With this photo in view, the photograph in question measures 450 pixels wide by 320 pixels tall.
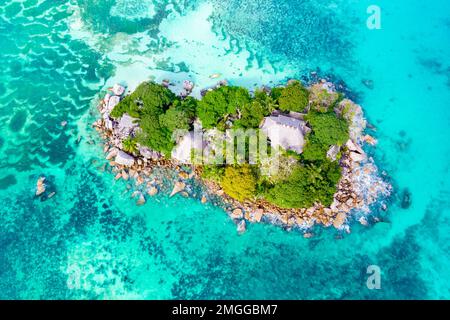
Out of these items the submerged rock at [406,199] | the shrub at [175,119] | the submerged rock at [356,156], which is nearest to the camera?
the shrub at [175,119]

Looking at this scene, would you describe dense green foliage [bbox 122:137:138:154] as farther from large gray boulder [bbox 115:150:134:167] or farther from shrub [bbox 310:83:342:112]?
shrub [bbox 310:83:342:112]

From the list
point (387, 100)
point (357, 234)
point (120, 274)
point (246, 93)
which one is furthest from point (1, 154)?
point (387, 100)

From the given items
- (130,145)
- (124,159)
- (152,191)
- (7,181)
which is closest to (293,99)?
(152,191)

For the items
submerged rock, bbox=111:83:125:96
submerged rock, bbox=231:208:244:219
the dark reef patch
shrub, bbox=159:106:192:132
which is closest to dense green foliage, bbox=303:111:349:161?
submerged rock, bbox=231:208:244:219

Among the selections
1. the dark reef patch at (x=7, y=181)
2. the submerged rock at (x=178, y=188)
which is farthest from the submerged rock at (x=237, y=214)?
the dark reef patch at (x=7, y=181)

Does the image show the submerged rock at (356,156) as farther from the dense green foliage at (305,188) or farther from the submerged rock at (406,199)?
the submerged rock at (406,199)

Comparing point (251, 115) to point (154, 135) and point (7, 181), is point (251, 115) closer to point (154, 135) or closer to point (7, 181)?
point (154, 135)

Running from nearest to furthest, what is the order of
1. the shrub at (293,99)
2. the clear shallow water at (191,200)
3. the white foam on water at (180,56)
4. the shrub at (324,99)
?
the clear shallow water at (191,200)
the shrub at (293,99)
the shrub at (324,99)
the white foam on water at (180,56)
